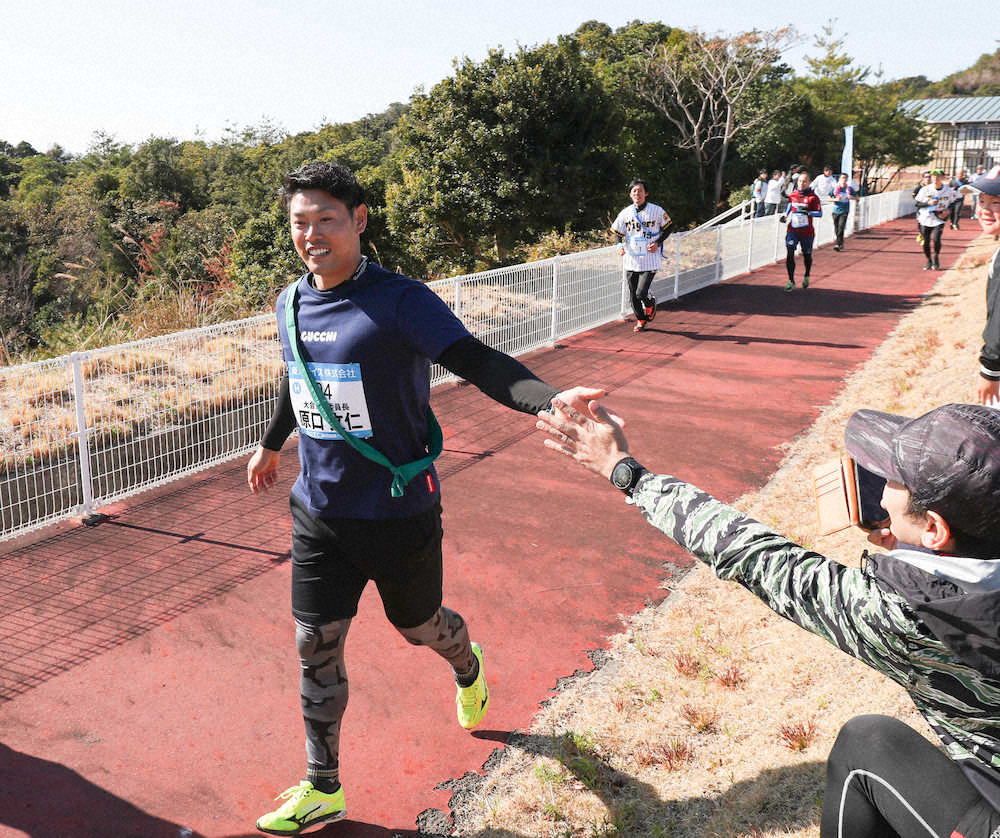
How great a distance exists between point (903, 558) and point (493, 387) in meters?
1.25

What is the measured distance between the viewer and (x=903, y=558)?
1.73 meters

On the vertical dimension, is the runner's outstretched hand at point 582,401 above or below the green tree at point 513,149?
below

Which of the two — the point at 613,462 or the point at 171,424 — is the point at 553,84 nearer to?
the point at 171,424

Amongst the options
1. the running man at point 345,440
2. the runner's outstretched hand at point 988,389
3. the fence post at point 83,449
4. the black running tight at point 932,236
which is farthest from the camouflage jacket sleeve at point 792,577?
the black running tight at point 932,236

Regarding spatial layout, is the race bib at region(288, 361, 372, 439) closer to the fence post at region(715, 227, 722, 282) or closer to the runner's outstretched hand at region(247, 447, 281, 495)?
the runner's outstretched hand at region(247, 447, 281, 495)

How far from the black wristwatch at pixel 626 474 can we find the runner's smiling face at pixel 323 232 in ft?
4.51

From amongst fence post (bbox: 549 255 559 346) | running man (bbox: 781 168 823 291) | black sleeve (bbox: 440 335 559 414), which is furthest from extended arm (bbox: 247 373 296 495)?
running man (bbox: 781 168 823 291)

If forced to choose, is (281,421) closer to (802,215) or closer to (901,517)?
(901,517)

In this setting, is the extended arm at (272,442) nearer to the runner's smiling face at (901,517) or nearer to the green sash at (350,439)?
the green sash at (350,439)

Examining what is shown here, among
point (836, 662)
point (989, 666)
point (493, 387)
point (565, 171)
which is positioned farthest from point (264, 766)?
point (565, 171)

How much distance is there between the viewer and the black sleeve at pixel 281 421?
3.32 meters

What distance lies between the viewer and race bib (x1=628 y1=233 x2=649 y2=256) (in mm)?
12086

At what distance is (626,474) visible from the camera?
203 cm

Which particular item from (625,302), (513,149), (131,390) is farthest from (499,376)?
(513,149)
